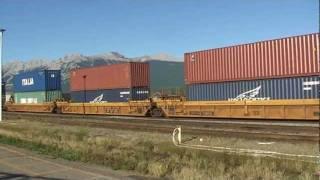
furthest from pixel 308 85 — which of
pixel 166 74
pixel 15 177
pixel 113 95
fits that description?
pixel 166 74

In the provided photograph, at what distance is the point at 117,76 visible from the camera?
46.0m

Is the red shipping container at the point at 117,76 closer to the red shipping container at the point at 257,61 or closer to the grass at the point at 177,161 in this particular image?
the red shipping container at the point at 257,61

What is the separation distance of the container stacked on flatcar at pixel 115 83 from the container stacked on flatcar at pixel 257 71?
8.45m

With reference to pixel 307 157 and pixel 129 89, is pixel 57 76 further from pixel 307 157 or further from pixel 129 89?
pixel 307 157

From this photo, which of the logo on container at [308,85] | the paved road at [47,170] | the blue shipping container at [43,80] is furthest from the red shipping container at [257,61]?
the blue shipping container at [43,80]

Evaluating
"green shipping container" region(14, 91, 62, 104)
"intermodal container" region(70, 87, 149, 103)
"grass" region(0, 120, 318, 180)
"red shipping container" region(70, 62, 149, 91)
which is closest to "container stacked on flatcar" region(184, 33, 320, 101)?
"red shipping container" region(70, 62, 149, 91)

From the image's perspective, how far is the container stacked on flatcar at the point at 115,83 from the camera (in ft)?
147

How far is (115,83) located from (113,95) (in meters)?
1.27

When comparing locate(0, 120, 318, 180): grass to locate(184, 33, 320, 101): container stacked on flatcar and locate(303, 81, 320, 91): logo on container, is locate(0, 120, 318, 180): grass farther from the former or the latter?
locate(184, 33, 320, 101): container stacked on flatcar

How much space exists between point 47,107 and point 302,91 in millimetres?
34184

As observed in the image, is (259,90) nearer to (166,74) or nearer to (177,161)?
(177,161)

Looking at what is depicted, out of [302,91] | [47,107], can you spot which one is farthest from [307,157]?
[47,107]

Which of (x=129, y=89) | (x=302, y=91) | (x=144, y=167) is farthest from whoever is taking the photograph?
(x=129, y=89)

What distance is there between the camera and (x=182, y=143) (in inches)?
774
